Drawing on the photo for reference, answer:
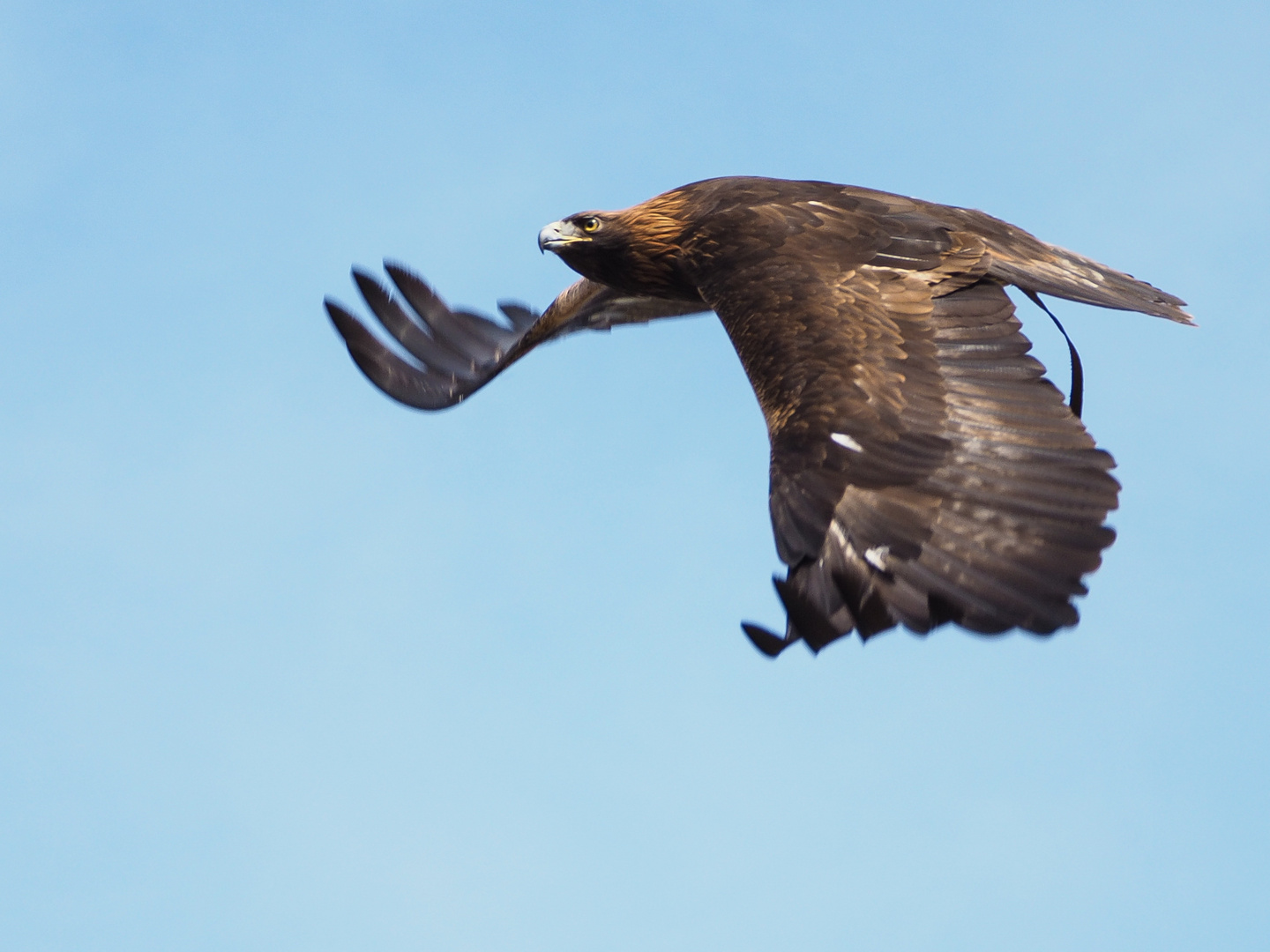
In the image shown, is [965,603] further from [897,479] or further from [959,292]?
[959,292]

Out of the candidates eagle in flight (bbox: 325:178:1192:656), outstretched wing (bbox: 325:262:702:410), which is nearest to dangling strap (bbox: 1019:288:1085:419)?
eagle in flight (bbox: 325:178:1192:656)

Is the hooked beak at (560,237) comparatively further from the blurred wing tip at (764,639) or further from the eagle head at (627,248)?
the blurred wing tip at (764,639)

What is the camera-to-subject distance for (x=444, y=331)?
44.9 feet

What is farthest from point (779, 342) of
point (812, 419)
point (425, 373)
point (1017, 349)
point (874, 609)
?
point (425, 373)

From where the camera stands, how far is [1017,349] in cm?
938

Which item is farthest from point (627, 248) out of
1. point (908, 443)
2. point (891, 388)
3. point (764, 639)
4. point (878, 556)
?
point (764, 639)

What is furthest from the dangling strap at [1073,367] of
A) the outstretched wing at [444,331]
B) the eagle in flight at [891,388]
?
the outstretched wing at [444,331]

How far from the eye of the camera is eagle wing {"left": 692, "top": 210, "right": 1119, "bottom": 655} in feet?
27.7

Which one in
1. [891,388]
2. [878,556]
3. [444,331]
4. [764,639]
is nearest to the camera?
[764,639]

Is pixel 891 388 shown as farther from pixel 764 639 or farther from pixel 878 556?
pixel 764 639

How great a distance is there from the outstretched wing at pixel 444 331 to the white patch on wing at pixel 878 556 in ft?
14.6

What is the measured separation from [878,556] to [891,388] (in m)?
1.05

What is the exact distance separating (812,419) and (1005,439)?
0.94 meters

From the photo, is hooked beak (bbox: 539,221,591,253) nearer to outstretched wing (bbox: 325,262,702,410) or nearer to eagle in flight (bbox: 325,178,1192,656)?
eagle in flight (bbox: 325,178,1192,656)
